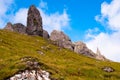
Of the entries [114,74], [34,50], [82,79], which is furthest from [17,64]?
[34,50]

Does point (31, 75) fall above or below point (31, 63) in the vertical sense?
below

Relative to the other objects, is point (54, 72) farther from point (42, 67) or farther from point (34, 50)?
point (34, 50)

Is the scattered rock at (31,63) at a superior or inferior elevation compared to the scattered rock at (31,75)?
superior

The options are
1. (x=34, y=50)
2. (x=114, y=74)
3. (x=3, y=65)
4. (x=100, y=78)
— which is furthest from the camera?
(x=34, y=50)

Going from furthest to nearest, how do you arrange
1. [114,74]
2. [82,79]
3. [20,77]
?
[114,74]
[82,79]
[20,77]

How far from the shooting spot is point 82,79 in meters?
68.1

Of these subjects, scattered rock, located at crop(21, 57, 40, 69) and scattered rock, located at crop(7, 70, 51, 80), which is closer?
scattered rock, located at crop(7, 70, 51, 80)

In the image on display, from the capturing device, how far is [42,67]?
188 feet

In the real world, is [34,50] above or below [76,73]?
above

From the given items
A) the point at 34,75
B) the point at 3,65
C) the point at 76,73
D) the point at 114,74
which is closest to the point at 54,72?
the point at 34,75

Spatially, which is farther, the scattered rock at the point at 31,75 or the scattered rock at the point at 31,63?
the scattered rock at the point at 31,63

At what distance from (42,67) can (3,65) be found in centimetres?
1052

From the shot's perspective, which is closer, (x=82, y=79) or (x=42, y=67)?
(x=42, y=67)

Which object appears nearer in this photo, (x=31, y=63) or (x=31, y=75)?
(x=31, y=75)
